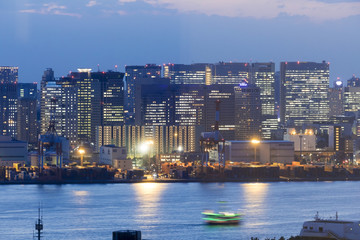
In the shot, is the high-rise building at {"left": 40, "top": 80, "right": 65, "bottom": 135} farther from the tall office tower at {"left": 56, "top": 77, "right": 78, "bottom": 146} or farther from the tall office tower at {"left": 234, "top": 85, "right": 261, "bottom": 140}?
the tall office tower at {"left": 234, "top": 85, "right": 261, "bottom": 140}

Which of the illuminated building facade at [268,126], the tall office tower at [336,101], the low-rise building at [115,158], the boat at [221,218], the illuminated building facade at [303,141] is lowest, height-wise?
the boat at [221,218]

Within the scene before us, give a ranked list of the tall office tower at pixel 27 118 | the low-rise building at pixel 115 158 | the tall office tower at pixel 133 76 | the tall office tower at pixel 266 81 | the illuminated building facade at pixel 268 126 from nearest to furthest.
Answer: the low-rise building at pixel 115 158 → the tall office tower at pixel 27 118 → the illuminated building facade at pixel 268 126 → the tall office tower at pixel 133 76 → the tall office tower at pixel 266 81

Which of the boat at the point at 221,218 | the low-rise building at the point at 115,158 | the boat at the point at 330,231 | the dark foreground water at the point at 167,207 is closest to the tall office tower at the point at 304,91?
the low-rise building at the point at 115,158

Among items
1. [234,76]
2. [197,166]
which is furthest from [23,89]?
[197,166]

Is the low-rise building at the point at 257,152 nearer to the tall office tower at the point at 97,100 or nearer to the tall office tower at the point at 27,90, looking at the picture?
the tall office tower at the point at 97,100

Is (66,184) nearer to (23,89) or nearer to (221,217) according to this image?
(221,217)

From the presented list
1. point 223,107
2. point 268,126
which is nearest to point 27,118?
point 223,107
